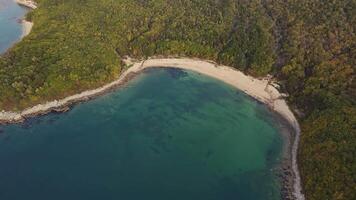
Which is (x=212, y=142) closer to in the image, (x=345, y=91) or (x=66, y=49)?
(x=345, y=91)

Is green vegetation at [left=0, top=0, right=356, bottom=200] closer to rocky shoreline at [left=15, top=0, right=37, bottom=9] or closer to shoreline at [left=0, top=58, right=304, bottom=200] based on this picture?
shoreline at [left=0, top=58, right=304, bottom=200]

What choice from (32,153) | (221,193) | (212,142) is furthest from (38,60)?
(221,193)

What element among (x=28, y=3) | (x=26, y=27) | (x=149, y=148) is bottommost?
(x=149, y=148)

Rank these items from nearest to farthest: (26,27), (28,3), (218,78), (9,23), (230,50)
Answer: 1. (218,78)
2. (230,50)
3. (26,27)
4. (9,23)
5. (28,3)

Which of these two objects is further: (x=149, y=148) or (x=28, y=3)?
(x=28, y=3)

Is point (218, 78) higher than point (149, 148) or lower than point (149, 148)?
higher

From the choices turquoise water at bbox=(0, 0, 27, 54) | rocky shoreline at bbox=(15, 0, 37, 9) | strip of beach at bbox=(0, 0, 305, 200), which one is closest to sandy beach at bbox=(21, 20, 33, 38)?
strip of beach at bbox=(0, 0, 305, 200)

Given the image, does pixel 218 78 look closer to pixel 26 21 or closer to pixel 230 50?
pixel 230 50

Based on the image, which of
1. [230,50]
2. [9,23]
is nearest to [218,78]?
[230,50]
